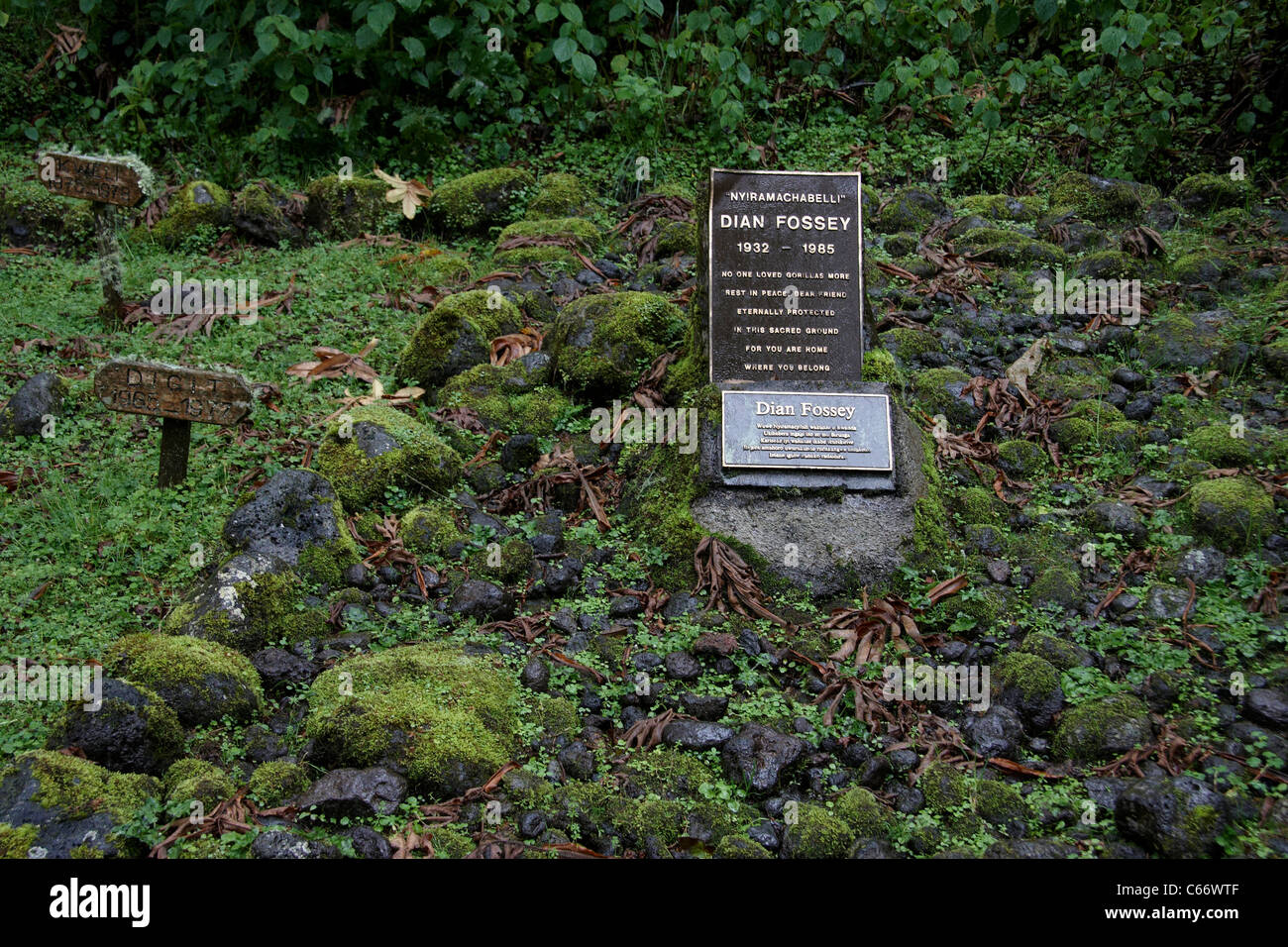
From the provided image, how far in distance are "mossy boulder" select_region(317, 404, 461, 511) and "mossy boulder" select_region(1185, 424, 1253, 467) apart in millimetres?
4566

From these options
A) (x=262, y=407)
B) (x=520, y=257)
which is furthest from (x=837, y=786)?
(x=520, y=257)

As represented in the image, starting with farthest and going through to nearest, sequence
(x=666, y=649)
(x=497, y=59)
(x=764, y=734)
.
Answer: (x=497, y=59)
(x=666, y=649)
(x=764, y=734)

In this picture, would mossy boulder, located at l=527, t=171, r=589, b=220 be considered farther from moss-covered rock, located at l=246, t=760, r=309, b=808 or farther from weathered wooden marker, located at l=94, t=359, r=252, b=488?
moss-covered rock, located at l=246, t=760, r=309, b=808

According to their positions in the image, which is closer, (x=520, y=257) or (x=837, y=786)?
(x=837, y=786)

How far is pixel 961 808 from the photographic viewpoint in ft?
14.1

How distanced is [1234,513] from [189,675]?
213 inches

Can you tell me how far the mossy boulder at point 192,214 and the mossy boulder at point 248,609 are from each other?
5030 mm

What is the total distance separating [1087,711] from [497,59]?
8.15 m

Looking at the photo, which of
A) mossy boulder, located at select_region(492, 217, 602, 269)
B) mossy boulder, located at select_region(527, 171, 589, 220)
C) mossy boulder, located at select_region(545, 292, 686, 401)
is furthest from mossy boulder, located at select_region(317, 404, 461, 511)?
mossy boulder, located at select_region(527, 171, 589, 220)

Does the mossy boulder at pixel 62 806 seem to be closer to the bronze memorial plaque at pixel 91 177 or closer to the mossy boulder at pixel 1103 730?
the mossy boulder at pixel 1103 730

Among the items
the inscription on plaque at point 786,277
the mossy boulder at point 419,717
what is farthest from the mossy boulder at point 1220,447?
the mossy boulder at point 419,717

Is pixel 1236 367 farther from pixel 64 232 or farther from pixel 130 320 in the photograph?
pixel 64 232

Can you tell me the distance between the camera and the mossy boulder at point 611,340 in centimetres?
683

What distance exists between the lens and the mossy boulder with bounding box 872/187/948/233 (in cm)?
896
